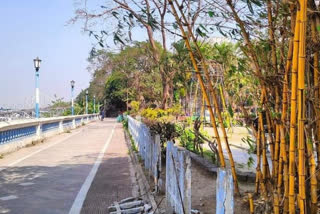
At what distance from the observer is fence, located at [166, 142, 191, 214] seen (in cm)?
349

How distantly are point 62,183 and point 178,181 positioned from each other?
439 cm

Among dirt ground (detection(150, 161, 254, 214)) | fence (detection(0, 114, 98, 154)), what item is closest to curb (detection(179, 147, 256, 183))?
dirt ground (detection(150, 161, 254, 214))

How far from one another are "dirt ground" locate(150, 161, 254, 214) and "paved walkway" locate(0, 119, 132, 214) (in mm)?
1047

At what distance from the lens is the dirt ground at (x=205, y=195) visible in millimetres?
4617

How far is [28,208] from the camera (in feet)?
18.4

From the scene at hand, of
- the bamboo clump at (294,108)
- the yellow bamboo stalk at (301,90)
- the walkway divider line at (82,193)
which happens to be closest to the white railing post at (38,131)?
the walkway divider line at (82,193)

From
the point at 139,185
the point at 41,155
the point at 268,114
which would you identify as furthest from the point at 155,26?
the point at 41,155

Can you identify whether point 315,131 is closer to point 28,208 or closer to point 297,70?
point 297,70

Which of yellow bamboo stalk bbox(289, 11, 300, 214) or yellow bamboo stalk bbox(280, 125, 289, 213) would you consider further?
yellow bamboo stalk bbox(280, 125, 289, 213)

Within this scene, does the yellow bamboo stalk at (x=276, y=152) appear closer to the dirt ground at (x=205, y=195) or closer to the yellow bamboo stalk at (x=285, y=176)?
the yellow bamboo stalk at (x=285, y=176)

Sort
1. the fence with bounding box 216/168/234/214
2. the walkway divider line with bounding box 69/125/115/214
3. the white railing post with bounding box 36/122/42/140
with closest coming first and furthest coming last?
the fence with bounding box 216/168/234/214
the walkway divider line with bounding box 69/125/115/214
the white railing post with bounding box 36/122/42/140

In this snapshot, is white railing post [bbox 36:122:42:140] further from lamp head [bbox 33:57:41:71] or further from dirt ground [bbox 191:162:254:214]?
dirt ground [bbox 191:162:254:214]

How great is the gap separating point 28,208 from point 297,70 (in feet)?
15.6

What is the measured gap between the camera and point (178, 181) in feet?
12.6
